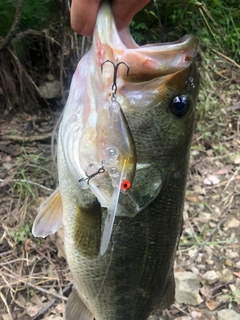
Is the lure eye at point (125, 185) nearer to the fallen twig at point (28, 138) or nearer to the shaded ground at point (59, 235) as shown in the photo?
the shaded ground at point (59, 235)

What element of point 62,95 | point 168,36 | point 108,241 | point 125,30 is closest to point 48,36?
point 62,95

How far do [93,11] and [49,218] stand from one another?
798 mm

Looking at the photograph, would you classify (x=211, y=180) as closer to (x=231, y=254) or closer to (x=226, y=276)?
(x=231, y=254)

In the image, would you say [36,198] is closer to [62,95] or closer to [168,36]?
[62,95]

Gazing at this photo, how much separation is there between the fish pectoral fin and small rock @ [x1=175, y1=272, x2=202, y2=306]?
123cm

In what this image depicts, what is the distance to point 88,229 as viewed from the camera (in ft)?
5.01

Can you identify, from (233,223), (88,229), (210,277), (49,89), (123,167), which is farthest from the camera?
(49,89)

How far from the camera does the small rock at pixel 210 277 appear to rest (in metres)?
3.05

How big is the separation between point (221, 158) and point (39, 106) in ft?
5.84

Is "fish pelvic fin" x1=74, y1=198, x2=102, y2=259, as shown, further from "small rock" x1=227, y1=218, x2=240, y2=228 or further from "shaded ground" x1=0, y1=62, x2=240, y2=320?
"small rock" x1=227, y1=218, x2=240, y2=228

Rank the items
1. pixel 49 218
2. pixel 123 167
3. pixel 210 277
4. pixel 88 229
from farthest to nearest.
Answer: pixel 210 277 < pixel 49 218 < pixel 88 229 < pixel 123 167

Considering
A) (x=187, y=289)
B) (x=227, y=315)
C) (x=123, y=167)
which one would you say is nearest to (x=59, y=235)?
(x=187, y=289)

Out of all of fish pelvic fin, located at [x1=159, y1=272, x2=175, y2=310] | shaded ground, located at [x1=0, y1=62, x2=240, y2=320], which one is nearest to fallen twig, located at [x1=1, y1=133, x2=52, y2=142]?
shaded ground, located at [x1=0, y1=62, x2=240, y2=320]

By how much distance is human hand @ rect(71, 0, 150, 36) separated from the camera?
4.29 ft
